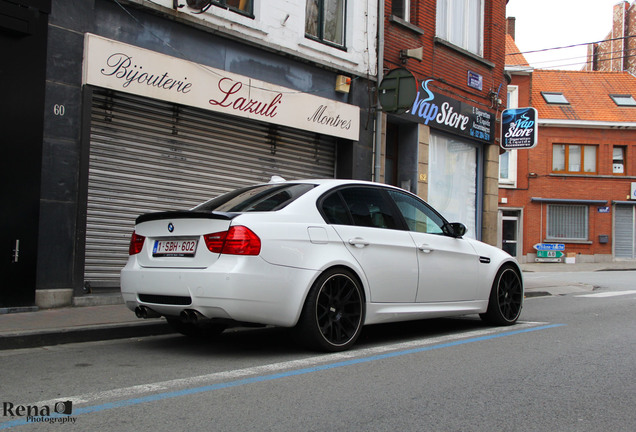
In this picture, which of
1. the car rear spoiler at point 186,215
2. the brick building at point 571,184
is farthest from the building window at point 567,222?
the car rear spoiler at point 186,215

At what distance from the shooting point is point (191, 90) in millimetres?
9945

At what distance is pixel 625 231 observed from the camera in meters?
32.8

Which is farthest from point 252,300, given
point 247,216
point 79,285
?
point 79,285

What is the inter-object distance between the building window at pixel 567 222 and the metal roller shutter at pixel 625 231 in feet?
5.39

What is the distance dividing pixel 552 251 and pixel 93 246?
87.0 ft

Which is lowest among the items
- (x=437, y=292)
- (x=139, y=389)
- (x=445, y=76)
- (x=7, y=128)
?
(x=139, y=389)

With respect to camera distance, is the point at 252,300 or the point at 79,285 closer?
the point at 252,300

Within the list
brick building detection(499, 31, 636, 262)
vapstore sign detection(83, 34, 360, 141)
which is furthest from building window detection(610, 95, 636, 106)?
vapstore sign detection(83, 34, 360, 141)

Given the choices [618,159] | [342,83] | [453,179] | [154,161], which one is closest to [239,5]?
[342,83]

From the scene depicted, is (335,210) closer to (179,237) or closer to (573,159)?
(179,237)

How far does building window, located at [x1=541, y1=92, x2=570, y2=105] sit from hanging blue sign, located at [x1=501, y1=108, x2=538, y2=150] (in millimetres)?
18316

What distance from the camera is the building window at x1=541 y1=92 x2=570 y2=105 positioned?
34.0 metres

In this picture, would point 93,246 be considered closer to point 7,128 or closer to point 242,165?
point 7,128

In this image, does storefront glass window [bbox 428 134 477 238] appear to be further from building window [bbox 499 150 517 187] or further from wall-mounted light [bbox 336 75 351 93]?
building window [bbox 499 150 517 187]
